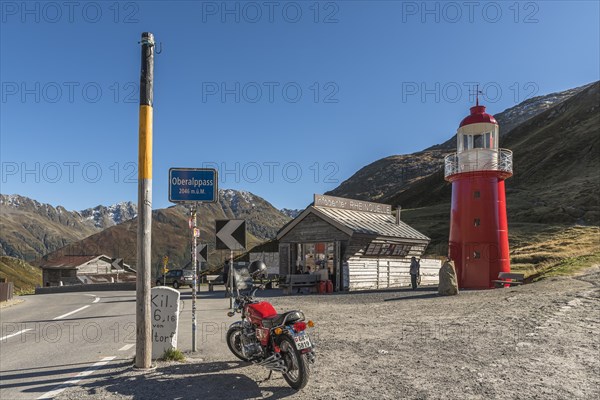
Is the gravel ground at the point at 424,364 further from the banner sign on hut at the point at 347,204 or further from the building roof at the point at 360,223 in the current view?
the banner sign on hut at the point at 347,204

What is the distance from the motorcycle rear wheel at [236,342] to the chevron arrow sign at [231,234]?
1810mm

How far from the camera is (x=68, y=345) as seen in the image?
34.0ft

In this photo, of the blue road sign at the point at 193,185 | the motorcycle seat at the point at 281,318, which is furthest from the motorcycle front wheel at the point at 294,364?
the blue road sign at the point at 193,185

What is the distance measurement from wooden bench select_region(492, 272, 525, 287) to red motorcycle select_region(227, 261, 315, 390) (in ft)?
52.5

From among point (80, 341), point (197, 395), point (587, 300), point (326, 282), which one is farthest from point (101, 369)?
A: point (326, 282)

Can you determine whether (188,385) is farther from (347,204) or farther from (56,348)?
(347,204)

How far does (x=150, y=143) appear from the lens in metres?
7.92

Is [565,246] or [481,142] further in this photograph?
[565,246]

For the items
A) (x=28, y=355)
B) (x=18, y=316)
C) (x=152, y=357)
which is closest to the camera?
(x=152, y=357)

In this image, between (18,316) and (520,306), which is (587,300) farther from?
(18,316)

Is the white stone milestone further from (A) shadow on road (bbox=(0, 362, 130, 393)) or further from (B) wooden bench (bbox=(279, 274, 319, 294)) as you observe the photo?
(B) wooden bench (bbox=(279, 274, 319, 294))

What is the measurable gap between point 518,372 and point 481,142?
58.7ft

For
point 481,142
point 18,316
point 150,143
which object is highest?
point 481,142

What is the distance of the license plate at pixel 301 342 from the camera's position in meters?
6.32
